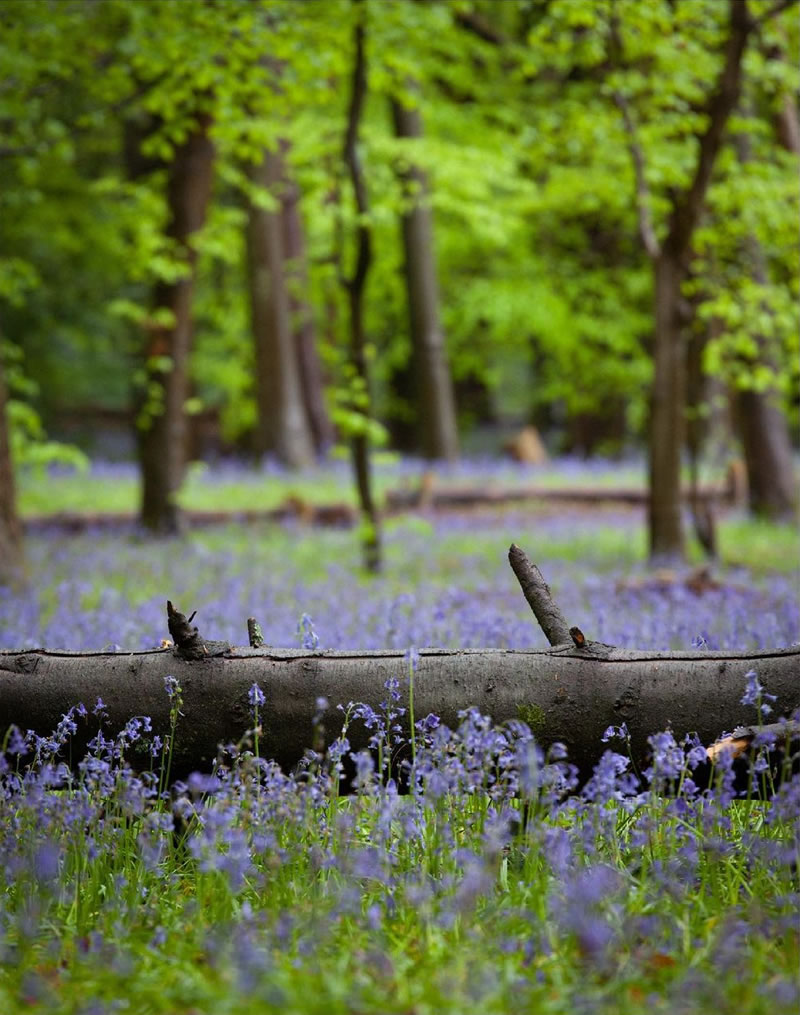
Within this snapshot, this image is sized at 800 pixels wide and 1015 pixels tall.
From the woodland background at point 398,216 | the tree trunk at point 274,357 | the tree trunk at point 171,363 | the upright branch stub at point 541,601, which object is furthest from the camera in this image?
the tree trunk at point 274,357

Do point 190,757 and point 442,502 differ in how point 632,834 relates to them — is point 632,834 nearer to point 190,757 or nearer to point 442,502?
point 190,757

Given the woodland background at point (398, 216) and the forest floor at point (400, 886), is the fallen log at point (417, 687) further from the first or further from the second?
the woodland background at point (398, 216)

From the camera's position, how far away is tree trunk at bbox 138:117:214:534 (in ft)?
42.0

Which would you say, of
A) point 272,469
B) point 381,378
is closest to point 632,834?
point 272,469

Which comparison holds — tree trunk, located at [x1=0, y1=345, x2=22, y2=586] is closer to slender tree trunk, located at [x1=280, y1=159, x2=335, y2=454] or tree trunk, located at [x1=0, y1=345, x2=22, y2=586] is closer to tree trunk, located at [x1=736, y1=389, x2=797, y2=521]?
tree trunk, located at [x1=736, y1=389, x2=797, y2=521]

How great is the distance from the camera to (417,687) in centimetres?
369

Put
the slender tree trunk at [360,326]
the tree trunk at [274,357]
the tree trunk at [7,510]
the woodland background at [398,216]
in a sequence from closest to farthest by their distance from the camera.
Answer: the tree trunk at [7,510] → the woodland background at [398,216] → the slender tree trunk at [360,326] → the tree trunk at [274,357]

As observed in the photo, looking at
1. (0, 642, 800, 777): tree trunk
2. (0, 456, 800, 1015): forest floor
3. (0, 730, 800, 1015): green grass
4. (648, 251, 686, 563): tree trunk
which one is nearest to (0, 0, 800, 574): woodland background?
(648, 251, 686, 563): tree trunk

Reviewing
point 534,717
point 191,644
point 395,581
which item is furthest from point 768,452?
point 191,644

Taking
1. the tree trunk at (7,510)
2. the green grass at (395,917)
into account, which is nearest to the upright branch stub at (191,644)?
the green grass at (395,917)

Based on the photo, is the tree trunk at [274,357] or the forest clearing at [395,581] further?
the tree trunk at [274,357]

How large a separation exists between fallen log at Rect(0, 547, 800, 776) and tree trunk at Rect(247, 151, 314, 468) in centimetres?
1642

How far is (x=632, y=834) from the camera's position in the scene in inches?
128

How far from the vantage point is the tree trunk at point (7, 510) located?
8.59 m
